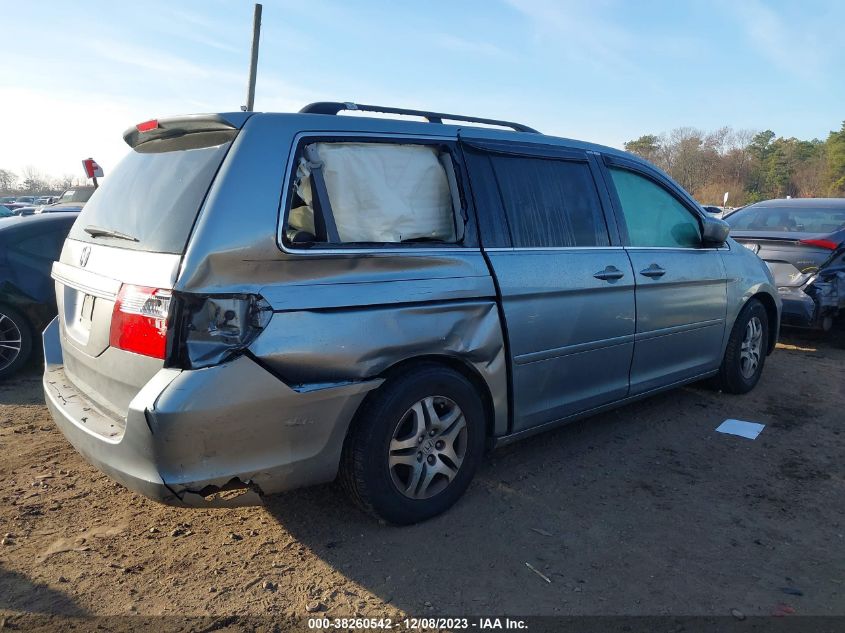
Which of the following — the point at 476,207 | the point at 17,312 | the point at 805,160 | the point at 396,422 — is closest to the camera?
the point at 396,422

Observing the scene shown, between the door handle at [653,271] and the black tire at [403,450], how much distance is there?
158 centimetres

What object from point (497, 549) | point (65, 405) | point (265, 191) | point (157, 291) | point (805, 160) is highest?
point (805, 160)

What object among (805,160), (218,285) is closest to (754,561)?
(218,285)

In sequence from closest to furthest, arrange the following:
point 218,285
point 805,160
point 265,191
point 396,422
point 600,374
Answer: point 218,285, point 265,191, point 396,422, point 600,374, point 805,160

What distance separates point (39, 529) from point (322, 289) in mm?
1825

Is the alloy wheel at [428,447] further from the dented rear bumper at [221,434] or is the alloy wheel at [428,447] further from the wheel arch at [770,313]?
the wheel arch at [770,313]

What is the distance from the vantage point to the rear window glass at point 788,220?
7328 mm

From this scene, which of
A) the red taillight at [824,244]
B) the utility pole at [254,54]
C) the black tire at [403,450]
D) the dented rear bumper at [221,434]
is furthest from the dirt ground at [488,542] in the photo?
the utility pole at [254,54]

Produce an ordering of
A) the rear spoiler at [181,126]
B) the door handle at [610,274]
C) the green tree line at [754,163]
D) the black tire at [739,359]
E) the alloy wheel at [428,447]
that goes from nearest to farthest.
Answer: the rear spoiler at [181,126]
the alloy wheel at [428,447]
the door handle at [610,274]
the black tire at [739,359]
the green tree line at [754,163]

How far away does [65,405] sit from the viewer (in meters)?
2.94

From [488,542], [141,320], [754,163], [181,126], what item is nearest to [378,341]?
[141,320]

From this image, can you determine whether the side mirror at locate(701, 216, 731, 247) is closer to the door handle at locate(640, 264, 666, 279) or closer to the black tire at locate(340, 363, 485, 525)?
the door handle at locate(640, 264, 666, 279)

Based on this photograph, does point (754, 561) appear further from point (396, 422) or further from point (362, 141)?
point (362, 141)

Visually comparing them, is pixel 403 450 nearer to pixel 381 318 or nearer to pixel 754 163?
pixel 381 318
